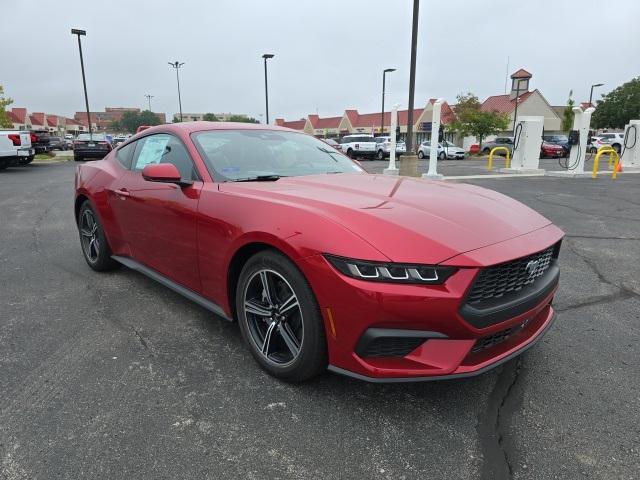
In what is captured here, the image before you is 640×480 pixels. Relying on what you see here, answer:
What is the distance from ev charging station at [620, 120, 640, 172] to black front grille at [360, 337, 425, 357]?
69.9 ft

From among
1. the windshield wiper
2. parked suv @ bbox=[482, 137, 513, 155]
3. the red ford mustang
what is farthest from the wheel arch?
parked suv @ bbox=[482, 137, 513, 155]

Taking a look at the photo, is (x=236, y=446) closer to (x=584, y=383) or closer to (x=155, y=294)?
(x=584, y=383)

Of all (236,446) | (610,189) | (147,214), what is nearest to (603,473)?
(236,446)

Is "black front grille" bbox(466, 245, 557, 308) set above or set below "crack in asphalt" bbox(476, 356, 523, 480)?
above

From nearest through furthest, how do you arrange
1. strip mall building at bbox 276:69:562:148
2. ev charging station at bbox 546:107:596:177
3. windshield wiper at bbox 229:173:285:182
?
windshield wiper at bbox 229:173:285:182 < ev charging station at bbox 546:107:596:177 < strip mall building at bbox 276:69:562:148

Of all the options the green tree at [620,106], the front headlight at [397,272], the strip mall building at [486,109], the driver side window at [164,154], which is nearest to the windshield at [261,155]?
the driver side window at [164,154]

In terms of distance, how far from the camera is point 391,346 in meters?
2.08

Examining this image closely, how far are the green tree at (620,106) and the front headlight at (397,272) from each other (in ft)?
209

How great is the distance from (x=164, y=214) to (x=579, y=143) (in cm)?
1746

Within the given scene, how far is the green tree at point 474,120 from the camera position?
113 ft

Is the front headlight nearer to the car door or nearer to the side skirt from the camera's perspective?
the side skirt

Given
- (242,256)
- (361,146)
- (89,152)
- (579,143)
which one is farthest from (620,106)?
(242,256)

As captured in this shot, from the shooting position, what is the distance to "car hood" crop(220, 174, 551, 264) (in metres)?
2.09

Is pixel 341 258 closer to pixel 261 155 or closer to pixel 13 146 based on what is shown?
pixel 261 155
